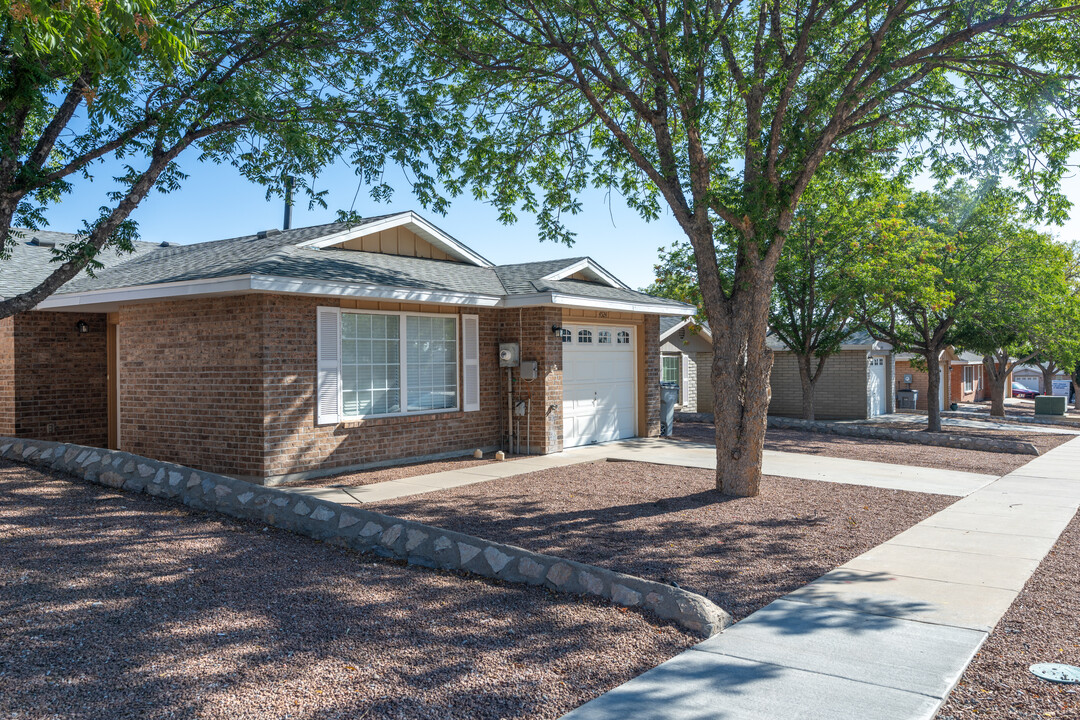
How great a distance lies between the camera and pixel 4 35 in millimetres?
7047

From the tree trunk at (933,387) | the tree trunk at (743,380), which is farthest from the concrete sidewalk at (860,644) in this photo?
the tree trunk at (933,387)

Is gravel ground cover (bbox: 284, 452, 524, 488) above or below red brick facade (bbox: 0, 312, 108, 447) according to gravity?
below

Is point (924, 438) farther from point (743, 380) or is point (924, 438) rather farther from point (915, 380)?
point (915, 380)

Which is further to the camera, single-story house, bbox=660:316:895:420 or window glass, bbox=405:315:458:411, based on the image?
single-story house, bbox=660:316:895:420

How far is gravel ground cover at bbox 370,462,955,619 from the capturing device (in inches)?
249

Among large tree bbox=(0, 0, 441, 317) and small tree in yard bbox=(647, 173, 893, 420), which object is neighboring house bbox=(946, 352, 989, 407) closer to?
small tree in yard bbox=(647, 173, 893, 420)

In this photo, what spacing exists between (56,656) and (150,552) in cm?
216

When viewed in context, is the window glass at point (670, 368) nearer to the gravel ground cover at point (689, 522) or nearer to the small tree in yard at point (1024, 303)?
the small tree in yard at point (1024, 303)

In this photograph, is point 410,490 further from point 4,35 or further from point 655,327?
point 655,327

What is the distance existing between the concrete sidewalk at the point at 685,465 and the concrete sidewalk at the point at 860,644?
349 cm

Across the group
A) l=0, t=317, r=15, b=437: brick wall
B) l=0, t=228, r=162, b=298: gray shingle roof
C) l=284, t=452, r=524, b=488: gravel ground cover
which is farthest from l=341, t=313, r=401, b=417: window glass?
l=0, t=317, r=15, b=437: brick wall

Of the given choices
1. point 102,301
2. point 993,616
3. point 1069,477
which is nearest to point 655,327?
point 1069,477

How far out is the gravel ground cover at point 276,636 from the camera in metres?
3.73

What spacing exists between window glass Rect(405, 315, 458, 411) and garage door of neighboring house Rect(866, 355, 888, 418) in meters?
17.2
